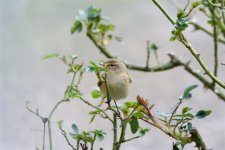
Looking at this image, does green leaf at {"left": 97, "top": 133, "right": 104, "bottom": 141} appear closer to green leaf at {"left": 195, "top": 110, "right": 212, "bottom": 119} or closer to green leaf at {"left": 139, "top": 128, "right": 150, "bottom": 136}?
green leaf at {"left": 139, "top": 128, "right": 150, "bottom": 136}

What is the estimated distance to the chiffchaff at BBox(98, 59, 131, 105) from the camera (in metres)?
0.95

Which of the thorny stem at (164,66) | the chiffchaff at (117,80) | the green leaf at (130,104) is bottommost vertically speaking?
the green leaf at (130,104)

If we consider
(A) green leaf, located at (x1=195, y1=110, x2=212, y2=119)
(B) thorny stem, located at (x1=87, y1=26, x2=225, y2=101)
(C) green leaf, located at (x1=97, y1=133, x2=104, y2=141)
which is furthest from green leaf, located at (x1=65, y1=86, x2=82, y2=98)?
(B) thorny stem, located at (x1=87, y1=26, x2=225, y2=101)

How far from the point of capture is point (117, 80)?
0.98m

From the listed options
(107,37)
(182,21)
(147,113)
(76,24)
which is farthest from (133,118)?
(107,37)

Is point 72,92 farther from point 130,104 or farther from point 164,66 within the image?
point 164,66

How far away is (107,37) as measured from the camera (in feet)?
4.72

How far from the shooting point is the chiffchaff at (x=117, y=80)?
0.95 metres

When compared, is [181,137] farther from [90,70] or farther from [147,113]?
[90,70]

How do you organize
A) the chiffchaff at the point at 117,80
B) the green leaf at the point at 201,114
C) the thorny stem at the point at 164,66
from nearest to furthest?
the green leaf at the point at 201,114 → the chiffchaff at the point at 117,80 → the thorny stem at the point at 164,66

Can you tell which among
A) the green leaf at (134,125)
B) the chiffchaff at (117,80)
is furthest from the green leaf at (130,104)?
the chiffchaff at (117,80)

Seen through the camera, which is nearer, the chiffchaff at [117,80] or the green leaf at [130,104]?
the green leaf at [130,104]

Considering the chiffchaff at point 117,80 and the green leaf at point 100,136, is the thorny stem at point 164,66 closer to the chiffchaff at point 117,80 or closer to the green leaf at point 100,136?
the chiffchaff at point 117,80

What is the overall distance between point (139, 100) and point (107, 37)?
764mm
